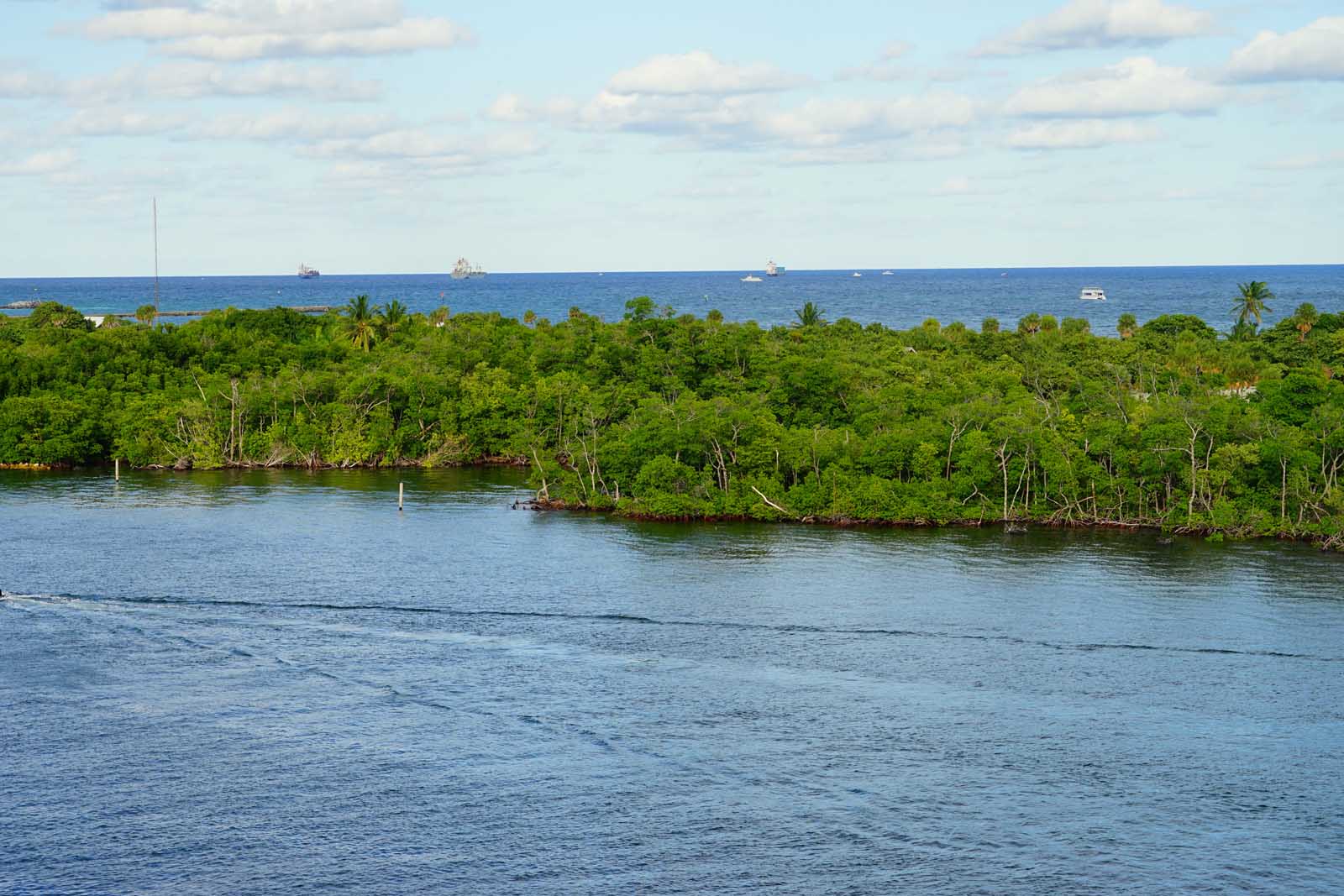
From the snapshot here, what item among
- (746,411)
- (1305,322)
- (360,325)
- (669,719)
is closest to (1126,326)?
(1305,322)

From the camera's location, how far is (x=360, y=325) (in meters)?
154

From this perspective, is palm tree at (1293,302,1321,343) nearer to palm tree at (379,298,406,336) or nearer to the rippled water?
the rippled water

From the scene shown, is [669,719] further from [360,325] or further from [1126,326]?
[1126,326]

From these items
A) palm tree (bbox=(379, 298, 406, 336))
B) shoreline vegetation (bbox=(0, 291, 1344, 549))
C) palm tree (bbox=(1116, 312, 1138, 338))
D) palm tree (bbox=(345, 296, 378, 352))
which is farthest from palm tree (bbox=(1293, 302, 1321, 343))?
palm tree (bbox=(345, 296, 378, 352))

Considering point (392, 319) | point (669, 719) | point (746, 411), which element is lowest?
point (669, 719)

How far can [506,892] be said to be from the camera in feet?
136

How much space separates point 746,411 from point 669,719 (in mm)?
44343

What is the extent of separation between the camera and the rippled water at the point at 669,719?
43.2 m

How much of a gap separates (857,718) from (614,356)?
242 ft

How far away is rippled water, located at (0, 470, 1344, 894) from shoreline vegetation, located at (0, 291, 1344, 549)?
27.4 ft

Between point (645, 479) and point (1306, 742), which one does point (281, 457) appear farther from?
point (1306, 742)

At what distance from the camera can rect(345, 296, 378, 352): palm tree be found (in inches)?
6004

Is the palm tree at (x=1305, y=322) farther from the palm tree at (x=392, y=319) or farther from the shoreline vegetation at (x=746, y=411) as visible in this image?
the palm tree at (x=392, y=319)

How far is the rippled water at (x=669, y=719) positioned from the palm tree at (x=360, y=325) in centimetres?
7087
